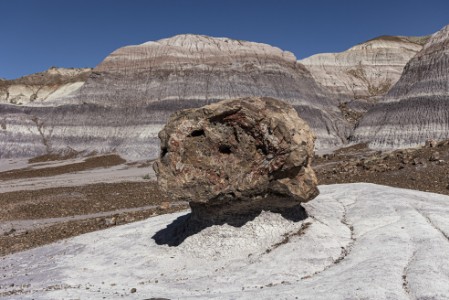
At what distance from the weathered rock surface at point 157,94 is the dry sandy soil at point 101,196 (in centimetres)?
2599

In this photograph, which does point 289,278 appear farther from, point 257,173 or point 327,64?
point 327,64

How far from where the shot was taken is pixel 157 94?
245ft

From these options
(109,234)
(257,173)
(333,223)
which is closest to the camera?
(257,173)

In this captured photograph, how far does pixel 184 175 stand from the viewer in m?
14.5

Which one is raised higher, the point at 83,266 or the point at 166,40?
the point at 166,40

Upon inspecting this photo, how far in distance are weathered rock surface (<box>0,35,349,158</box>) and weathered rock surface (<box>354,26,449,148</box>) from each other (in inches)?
449

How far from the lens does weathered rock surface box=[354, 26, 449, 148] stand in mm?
54062

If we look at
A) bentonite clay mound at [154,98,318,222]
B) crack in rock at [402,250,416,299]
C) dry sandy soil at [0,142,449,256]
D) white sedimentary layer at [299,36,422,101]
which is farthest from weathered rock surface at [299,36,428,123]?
crack in rock at [402,250,416,299]

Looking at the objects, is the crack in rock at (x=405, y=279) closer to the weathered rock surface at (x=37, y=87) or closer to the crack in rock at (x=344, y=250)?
the crack in rock at (x=344, y=250)

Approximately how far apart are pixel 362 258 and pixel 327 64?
368 feet

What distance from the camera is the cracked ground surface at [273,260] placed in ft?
32.9

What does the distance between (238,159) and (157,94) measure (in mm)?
62392

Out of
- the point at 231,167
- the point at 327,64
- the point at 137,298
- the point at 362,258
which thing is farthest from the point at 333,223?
Answer: the point at 327,64

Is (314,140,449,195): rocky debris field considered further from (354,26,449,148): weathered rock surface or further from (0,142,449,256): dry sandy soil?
(354,26,449,148): weathered rock surface
